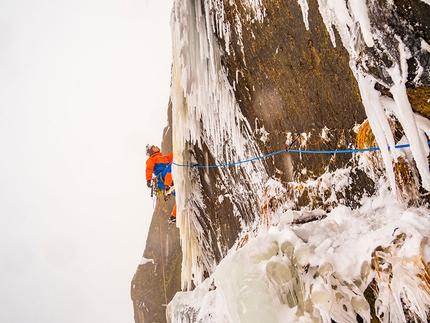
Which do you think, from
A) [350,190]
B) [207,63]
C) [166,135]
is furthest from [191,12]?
[166,135]

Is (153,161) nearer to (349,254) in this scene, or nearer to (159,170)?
(159,170)

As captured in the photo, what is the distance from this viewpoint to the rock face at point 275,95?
7.73ft

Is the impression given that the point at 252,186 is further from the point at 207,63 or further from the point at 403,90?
the point at 403,90

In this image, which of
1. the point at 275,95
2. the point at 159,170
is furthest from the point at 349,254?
the point at 159,170

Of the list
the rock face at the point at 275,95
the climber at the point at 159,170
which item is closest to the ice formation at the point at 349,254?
the rock face at the point at 275,95

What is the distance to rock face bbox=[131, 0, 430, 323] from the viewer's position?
92.7 inches

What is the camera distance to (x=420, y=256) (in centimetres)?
205

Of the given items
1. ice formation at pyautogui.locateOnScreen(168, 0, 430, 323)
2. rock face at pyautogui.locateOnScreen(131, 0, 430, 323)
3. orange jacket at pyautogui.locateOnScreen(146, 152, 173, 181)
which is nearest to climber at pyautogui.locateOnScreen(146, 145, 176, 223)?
orange jacket at pyautogui.locateOnScreen(146, 152, 173, 181)

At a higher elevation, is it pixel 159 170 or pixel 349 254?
pixel 159 170

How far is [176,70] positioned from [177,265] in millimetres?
6133

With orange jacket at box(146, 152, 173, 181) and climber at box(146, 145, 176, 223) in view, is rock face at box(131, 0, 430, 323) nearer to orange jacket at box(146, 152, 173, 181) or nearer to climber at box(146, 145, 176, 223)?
climber at box(146, 145, 176, 223)

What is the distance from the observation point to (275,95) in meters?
3.96

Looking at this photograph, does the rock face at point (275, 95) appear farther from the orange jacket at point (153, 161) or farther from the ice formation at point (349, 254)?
the orange jacket at point (153, 161)

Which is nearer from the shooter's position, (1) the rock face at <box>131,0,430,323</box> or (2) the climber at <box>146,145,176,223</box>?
(1) the rock face at <box>131,0,430,323</box>
